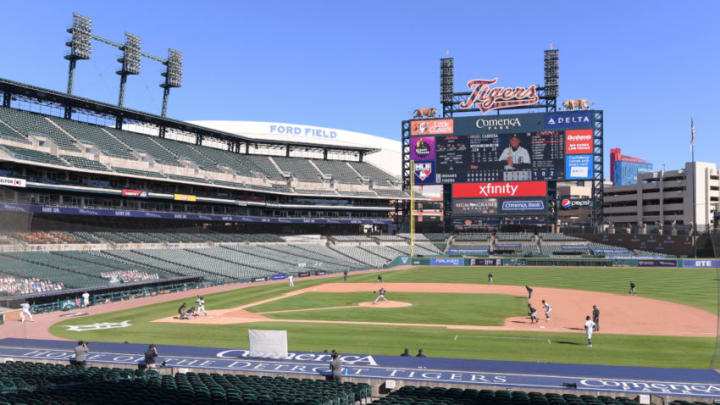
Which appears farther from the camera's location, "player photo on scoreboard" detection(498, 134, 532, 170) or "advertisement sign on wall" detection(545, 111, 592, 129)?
"player photo on scoreboard" detection(498, 134, 532, 170)

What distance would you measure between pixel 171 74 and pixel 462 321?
61.7 m

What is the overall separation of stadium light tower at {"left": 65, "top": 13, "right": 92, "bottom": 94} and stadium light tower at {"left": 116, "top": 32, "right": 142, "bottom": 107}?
5423 mm

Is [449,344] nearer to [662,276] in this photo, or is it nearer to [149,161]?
[662,276]

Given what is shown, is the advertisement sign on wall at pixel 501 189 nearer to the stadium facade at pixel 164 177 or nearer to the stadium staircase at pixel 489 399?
the stadium facade at pixel 164 177

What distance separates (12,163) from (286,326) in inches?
1337

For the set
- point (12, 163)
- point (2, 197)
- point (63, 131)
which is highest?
point (63, 131)

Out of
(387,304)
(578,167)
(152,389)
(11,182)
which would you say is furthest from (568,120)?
(152,389)

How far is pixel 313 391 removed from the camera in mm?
13875

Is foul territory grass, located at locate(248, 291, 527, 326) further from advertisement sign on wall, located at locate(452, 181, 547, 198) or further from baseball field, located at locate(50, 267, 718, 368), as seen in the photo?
advertisement sign on wall, located at locate(452, 181, 547, 198)

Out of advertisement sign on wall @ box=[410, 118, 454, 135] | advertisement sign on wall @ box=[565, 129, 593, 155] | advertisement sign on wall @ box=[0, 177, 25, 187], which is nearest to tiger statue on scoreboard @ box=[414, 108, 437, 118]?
advertisement sign on wall @ box=[410, 118, 454, 135]

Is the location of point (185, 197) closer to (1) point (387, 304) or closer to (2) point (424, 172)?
(1) point (387, 304)

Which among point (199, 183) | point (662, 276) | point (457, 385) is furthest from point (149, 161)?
point (662, 276)

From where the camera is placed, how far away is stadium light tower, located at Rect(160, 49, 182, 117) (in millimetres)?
76750

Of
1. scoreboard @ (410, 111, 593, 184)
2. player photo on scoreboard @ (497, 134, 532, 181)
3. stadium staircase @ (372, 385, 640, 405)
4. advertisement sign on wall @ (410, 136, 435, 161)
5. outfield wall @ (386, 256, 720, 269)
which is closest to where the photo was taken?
stadium staircase @ (372, 385, 640, 405)
